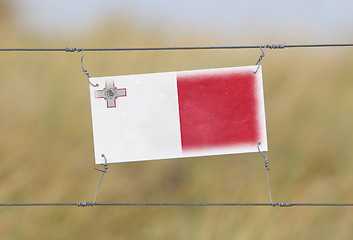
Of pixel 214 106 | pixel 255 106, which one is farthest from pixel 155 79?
pixel 255 106

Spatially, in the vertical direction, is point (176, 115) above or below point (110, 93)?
below

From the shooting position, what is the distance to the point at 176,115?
13.0 feet

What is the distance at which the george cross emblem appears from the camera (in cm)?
390

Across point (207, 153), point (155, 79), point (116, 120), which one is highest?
point (155, 79)

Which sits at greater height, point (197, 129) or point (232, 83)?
point (232, 83)

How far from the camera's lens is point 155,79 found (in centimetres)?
393

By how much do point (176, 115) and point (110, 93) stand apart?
0.52 metres

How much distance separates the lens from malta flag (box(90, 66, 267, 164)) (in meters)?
3.90

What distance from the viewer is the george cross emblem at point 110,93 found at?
12.8 feet

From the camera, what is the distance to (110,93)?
3.90 meters

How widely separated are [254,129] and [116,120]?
41.0 inches

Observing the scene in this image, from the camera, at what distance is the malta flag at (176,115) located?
3902 mm

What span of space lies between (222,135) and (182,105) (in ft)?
1.24

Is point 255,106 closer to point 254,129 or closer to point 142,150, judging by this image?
point 254,129
